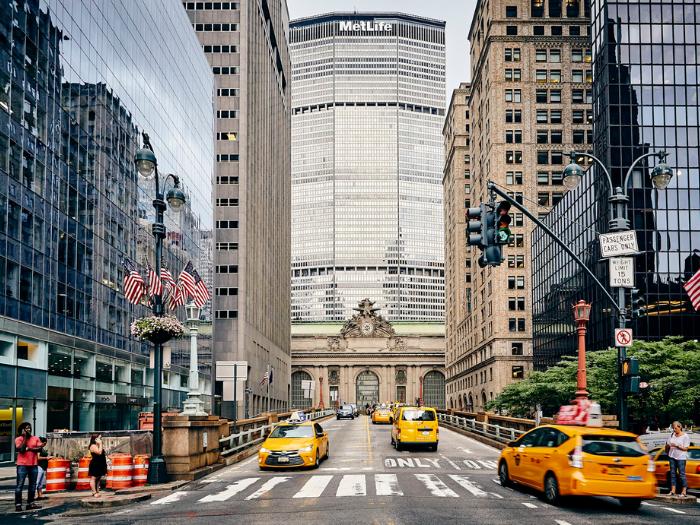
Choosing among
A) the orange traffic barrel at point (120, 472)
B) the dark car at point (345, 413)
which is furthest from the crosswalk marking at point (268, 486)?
the dark car at point (345, 413)

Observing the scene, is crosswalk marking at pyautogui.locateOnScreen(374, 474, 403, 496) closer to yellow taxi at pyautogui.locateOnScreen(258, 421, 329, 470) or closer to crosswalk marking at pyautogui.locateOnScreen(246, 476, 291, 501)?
crosswalk marking at pyautogui.locateOnScreen(246, 476, 291, 501)

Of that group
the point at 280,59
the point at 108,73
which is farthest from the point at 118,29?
the point at 280,59

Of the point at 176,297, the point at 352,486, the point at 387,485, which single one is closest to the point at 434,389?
the point at 176,297

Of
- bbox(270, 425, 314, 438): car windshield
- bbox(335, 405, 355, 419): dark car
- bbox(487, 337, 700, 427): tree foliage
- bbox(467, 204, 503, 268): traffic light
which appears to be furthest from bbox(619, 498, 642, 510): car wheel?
bbox(335, 405, 355, 419): dark car

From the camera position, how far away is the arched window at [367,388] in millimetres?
161500

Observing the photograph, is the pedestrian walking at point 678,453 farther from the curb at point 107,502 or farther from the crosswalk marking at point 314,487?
the curb at point 107,502

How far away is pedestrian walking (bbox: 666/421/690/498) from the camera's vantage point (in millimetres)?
19781

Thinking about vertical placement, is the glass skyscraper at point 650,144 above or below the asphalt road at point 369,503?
above

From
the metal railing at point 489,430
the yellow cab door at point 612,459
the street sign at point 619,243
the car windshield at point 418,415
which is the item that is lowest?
the metal railing at point 489,430

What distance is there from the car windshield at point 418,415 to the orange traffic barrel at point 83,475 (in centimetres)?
1828

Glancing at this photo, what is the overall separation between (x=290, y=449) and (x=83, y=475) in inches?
276

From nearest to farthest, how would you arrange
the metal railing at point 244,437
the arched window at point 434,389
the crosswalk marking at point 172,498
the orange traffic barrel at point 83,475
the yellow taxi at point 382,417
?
the crosswalk marking at point 172,498 < the orange traffic barrel at point 83,475 < the metal railing at point 244,437 < the yellow taxi at point 382,417 < the arched window at point 434,389

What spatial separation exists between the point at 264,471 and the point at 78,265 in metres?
22.4

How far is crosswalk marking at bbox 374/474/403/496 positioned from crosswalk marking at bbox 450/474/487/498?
1.80m
